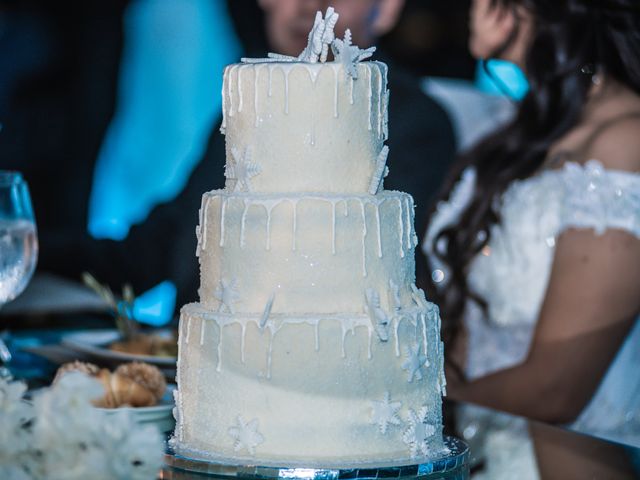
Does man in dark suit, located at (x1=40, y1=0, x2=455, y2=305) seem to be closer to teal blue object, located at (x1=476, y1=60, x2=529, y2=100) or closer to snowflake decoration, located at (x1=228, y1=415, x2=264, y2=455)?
teal blue object, located at (x1=476, y1=60, x2=529, y2=100)

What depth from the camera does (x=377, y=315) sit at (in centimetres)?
139

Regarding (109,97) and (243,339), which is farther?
(109,97)

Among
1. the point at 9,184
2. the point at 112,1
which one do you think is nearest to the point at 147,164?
the point at 112,1

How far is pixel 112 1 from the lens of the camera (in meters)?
8.55

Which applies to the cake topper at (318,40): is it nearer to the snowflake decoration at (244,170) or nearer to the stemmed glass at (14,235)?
the snowflake decoration at (244,170)

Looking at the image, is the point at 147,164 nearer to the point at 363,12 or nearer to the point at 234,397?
the point at 363,12

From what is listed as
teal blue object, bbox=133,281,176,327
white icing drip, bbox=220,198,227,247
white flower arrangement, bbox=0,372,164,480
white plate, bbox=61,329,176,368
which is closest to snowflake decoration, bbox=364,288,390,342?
white icing drip, bbox=220,198,227,247

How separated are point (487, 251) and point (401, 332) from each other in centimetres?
167

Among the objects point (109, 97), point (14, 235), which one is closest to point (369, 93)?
point (14, 235)

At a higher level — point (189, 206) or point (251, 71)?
point (251, 71)

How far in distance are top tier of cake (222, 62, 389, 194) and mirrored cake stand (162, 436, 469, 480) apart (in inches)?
15.7

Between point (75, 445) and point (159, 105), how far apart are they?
744 cm

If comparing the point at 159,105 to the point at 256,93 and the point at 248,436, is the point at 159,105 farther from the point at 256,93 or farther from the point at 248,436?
the point at 248,436

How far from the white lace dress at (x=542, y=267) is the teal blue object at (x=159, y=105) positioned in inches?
192
